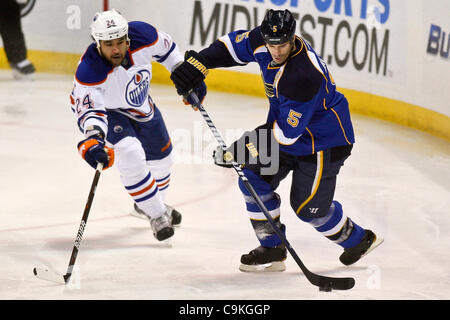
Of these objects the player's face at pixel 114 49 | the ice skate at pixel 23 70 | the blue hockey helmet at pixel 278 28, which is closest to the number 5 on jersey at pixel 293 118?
the blue hockey helmet at pixel 278 28

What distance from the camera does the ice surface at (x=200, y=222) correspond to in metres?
3.40

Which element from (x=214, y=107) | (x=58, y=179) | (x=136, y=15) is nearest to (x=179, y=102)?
(x=214, y=107)

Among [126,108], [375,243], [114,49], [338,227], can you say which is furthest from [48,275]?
[375,243]

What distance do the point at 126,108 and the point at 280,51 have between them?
3.27 feet

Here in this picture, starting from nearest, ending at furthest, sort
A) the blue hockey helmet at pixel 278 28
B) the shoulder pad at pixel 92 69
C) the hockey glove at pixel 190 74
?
1. the blue hockey helmet at pixel 278 28
2. the hockey glove at pixel 190 74
3. the shoulder pad at pixel 92 69

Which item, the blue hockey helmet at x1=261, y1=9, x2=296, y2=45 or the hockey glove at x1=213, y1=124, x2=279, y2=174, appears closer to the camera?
the blue hockey helmet at x1=261, y1=9, x2=296, y2=45

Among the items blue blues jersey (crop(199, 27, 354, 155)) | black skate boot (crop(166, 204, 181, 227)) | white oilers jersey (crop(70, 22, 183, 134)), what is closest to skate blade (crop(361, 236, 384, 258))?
blue blues jersey (crop(199, 27, 354, 155))

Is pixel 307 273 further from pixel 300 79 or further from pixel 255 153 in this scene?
pixel 300 79

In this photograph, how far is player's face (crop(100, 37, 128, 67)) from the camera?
3551mm

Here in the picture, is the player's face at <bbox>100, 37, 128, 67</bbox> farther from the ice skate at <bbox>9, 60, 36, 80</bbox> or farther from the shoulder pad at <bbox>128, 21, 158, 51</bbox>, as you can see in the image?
the ice skate at <bbox>9, 60, 36, 80</bbox>

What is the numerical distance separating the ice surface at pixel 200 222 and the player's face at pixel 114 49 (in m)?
0.89

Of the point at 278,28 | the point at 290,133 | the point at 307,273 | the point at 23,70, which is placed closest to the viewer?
the point at 278,28

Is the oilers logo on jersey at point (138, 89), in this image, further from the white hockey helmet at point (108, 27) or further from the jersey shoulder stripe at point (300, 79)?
the jersey shoulder stripe at point (300, 79)

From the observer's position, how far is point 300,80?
313 cm
